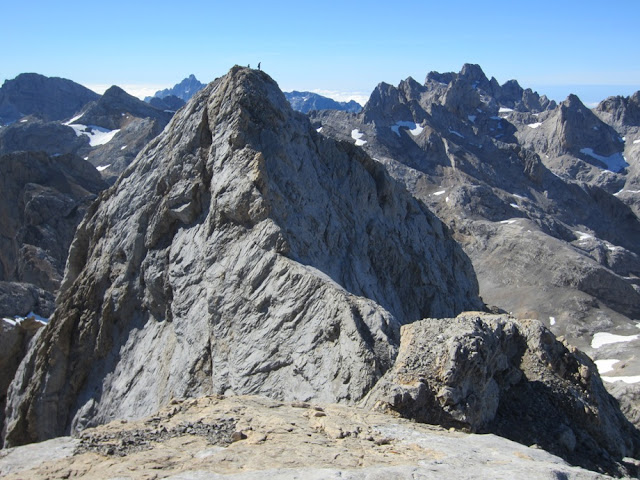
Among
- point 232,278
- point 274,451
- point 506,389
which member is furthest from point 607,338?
point 274,451

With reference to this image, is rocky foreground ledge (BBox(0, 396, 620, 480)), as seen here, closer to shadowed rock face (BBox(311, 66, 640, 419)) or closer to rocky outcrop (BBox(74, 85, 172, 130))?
shadowed rock face (BBox(311, 66, 640, 419))

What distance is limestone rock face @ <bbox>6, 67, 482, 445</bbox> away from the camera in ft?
69.6

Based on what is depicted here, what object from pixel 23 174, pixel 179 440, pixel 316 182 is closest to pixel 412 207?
pixel 316 182

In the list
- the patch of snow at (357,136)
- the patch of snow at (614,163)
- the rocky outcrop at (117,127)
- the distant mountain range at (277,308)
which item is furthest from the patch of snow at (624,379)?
the patch of snow at (614,163)

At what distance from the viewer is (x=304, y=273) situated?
22859 millimetres

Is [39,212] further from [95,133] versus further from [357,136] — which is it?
[95,133]

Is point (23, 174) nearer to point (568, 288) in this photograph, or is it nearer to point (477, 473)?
point (568, 288)

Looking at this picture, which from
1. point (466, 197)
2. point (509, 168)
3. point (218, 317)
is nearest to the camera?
point (218, 317)

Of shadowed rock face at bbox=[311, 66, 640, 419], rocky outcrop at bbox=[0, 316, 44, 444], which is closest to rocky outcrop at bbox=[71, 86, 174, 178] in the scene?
shadowed rock face at bbox=[311, 66, 640, 419]

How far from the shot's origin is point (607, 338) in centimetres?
8381

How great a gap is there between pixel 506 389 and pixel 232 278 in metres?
12.0

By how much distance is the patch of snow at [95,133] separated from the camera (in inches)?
6865

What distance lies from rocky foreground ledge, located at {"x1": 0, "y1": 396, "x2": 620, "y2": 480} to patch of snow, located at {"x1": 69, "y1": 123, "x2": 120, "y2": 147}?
17143cm

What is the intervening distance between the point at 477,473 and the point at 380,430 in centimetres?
294
